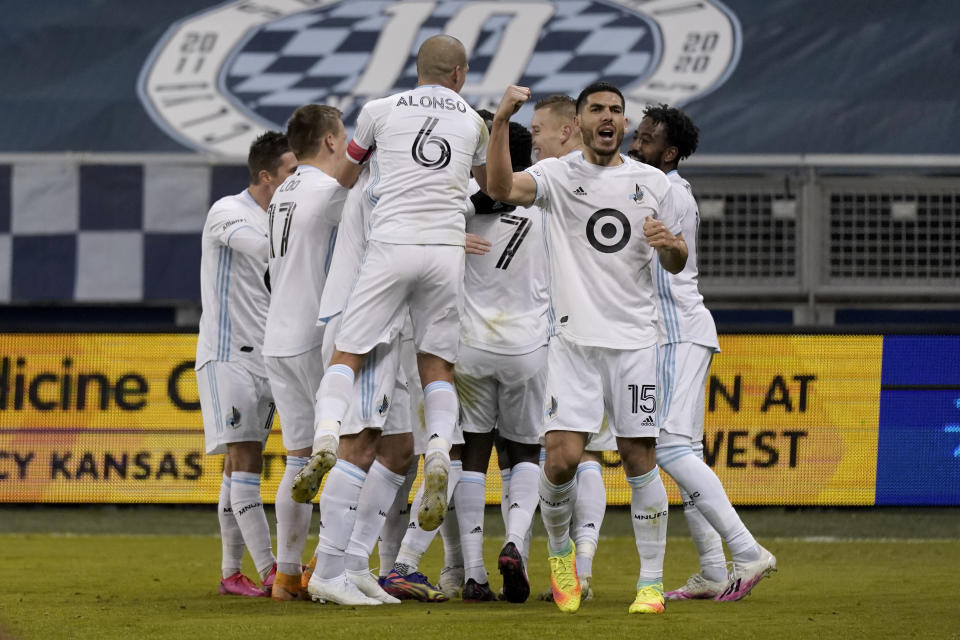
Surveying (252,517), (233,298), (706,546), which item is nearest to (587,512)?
(706,546)

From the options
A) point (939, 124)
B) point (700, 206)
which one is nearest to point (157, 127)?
point (700, 206)

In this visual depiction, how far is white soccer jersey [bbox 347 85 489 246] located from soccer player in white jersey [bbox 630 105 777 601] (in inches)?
32.5

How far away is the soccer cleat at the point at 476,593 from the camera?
5.55 meters

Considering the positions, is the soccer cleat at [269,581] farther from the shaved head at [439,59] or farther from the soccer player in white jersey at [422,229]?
the shaved head at [439,59]

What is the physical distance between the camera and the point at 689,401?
5652 millimetres

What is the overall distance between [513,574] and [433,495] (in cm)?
65

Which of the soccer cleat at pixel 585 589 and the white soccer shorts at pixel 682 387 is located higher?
the white soccer shorts at pixel 682 387

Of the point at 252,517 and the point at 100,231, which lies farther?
the point at 100,231

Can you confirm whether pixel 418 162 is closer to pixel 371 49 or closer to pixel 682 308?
pixel 682 308

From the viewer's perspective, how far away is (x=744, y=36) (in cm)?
1250

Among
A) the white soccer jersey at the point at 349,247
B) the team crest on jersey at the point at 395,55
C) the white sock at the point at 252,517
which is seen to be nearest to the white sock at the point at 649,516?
the white soccer jersey at the point at 349,247

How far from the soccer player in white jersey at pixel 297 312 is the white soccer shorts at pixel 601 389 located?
40.2 inches

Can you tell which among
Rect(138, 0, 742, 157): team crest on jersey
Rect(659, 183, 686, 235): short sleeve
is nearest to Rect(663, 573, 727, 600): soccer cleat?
Rect(659, 183, 686, 235): short sleeve

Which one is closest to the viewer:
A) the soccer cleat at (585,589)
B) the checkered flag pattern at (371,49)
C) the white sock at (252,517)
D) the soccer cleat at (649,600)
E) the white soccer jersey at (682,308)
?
the soccer cleat at (649,600)
